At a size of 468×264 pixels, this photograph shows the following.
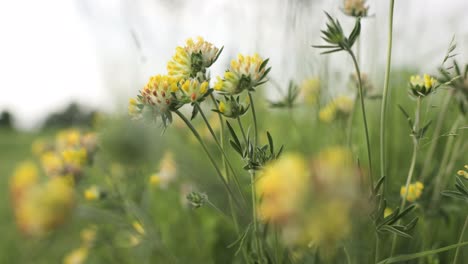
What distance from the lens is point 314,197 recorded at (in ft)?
0.77

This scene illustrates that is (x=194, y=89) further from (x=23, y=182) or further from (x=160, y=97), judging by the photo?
(x=23, y=182)

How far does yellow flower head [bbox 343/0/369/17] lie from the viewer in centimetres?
68

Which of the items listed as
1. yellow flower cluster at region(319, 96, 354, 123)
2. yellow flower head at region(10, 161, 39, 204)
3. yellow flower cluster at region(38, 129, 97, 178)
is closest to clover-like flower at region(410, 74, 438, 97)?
yellow flower cluster at region(319, 96, 354, 123)

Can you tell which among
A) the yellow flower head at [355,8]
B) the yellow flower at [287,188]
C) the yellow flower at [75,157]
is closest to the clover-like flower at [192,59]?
the yellow flower head at [355,8]

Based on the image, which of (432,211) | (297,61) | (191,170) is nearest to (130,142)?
(191,170)

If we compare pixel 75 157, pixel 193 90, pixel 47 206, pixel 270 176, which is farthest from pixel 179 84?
pixel 75 157

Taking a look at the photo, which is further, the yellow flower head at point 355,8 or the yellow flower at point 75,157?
the yellow flower at point 75,157

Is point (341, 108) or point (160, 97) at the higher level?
point (160, 97)

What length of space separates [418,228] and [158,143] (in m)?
0.76

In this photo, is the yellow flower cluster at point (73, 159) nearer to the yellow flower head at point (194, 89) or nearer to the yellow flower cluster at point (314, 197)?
the yellow flower head at point (194, 89)

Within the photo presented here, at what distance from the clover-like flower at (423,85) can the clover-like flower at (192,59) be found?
27 cm

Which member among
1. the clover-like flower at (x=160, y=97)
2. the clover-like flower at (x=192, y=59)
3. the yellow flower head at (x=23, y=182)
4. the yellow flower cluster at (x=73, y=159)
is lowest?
the yellow flower cluster at (x=73, y=159)

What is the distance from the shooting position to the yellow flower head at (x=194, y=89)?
1.87 ft

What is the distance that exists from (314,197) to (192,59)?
1.34 feet
